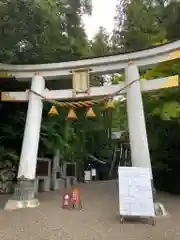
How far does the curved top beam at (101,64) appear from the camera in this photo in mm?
7871

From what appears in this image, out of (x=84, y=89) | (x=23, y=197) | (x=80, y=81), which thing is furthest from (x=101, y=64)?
(x=23, y=197)

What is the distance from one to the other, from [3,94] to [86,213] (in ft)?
15.9

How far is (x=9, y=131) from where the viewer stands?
10461mm

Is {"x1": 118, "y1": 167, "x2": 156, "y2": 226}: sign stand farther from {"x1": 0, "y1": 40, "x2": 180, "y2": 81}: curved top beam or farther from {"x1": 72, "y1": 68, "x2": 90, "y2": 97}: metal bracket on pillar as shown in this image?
{"x1": 0, "y1": 40, "x2": 180, "y2": 81}: curved top beam

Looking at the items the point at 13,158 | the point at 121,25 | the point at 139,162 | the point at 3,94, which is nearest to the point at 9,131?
the point at 13,158

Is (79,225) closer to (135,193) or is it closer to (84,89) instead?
(135,193)

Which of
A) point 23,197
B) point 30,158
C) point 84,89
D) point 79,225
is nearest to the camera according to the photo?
point 79,225

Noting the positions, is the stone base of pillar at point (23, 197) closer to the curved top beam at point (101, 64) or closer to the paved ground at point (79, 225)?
the paved ground at point (79, 225)

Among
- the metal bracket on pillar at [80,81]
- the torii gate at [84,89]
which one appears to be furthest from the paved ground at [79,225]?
the metal bracket on pillar at [80,81]

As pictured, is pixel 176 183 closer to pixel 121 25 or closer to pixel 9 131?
pixel 9 131

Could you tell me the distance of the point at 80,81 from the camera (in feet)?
28.1

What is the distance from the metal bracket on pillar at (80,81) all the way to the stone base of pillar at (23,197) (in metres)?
3.05

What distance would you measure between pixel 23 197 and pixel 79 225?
259cm

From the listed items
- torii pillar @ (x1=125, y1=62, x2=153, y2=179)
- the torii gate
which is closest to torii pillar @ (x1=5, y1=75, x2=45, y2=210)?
the torii gate
